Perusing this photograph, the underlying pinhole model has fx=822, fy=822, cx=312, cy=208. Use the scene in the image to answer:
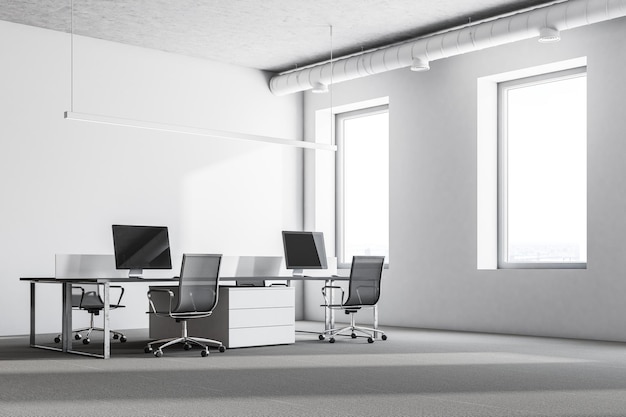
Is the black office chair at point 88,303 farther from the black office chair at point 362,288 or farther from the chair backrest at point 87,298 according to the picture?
the black office chair at point 362,288

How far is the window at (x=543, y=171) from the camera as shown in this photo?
10.9 meters

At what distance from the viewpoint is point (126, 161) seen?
12.1m

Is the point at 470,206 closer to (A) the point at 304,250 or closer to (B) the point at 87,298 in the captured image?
(A) the point at 304,250

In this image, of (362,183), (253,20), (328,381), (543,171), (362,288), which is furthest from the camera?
(362,183)

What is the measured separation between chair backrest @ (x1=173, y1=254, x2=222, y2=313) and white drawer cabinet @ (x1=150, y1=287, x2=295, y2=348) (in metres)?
0.45

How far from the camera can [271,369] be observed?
7375mm

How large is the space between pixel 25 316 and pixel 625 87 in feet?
27.2

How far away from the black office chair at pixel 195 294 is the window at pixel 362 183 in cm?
543

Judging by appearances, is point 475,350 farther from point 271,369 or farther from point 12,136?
point 12,136

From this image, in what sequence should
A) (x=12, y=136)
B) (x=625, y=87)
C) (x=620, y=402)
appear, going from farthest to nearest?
(x=12, y=136), (x=625, y=87), (x=620, y=402)

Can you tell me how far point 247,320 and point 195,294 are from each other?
0.95 m

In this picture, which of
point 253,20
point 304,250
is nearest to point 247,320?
point 304,250

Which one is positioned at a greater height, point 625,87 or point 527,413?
point 625,87

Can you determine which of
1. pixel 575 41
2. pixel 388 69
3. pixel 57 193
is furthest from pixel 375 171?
pixel 57 193
